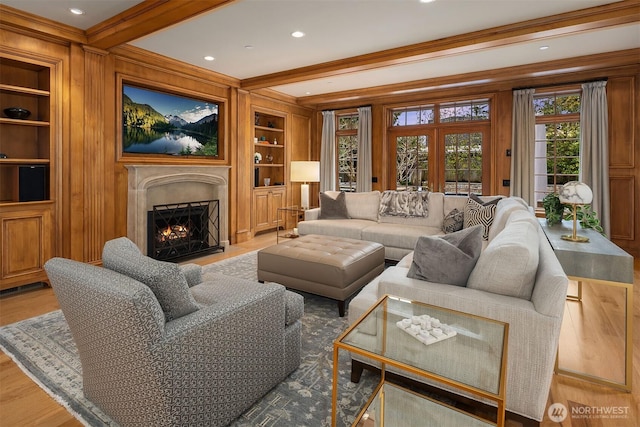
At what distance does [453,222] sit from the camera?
4.32 metres

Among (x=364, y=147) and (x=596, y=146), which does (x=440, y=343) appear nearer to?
(x=596, y=146)

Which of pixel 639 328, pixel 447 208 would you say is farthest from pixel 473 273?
pixel 447 208

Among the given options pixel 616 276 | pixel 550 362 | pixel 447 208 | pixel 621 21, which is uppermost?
pixel 621 21

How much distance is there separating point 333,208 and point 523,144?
3.20 m

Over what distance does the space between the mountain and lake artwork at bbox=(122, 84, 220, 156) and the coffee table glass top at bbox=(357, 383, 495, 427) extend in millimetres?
4210

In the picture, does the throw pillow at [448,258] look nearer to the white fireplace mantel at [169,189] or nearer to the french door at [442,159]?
the white fireplace mantel at [169,189]

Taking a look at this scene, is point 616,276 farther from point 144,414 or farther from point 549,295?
point 144,414

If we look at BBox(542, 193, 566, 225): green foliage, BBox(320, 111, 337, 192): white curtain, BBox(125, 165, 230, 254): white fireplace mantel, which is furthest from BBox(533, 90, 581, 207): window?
BBox(125, 165, 230, 254): white fireplace mantel

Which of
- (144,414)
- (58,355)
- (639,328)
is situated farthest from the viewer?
(639,328)

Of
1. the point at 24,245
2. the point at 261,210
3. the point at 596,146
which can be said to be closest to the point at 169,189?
the point at 24,245

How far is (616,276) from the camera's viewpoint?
6.49 ft

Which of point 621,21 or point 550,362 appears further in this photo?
point 621,21

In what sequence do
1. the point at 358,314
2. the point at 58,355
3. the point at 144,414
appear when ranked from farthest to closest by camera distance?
the point at 58,355, the point at 358,314, the point at 144,414

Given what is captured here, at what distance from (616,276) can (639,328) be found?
4.02 feet
